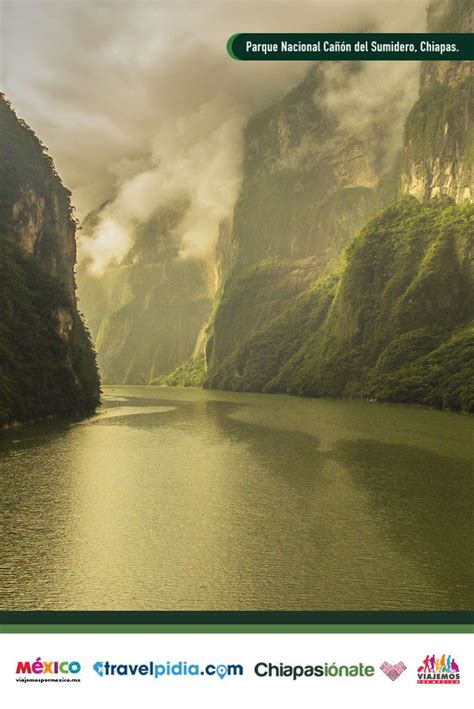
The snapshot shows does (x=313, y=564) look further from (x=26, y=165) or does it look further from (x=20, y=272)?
(x=26, y=165)

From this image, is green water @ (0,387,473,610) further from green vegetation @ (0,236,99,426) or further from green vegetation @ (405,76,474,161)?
green vegetation @ (405,76,474,161)

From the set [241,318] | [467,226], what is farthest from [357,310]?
[241,318]

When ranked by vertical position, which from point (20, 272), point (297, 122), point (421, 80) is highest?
point (297, 122)

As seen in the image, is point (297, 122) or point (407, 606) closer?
point (407, 606)
